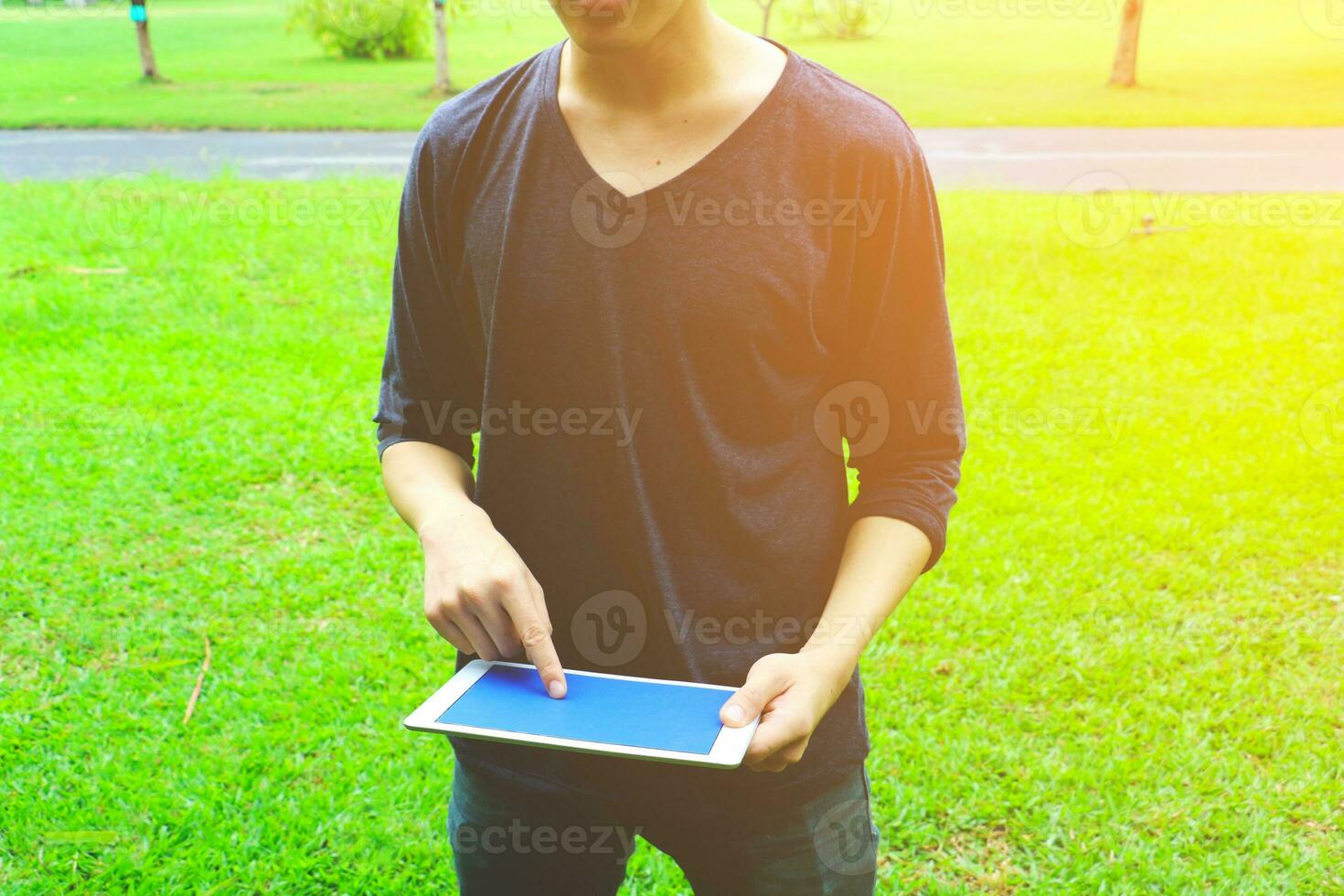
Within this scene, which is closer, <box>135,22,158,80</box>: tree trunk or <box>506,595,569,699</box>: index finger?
<box>506,595,569,699</box>: index finger

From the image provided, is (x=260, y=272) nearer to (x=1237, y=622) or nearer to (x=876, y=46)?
(x=1237, y=622)

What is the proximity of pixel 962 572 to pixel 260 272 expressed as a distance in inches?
184

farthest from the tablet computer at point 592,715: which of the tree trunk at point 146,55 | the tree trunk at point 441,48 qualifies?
the tree trunk at point 146,55

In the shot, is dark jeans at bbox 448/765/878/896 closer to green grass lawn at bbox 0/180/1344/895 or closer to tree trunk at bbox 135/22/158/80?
green grass lawn at bbox 0/180/1344/895

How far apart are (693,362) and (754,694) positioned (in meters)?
0.34

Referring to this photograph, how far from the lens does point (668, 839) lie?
51.7 inches

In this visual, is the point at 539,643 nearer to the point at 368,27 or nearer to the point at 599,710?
the point at 599,710

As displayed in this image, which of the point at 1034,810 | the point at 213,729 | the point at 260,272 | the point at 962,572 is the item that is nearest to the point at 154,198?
the point at 260,272

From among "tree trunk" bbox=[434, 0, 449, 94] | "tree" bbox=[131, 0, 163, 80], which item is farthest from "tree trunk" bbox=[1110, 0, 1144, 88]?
"tree" bbox=[131, 0, 163, 80]

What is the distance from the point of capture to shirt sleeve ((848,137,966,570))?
1.20 meters

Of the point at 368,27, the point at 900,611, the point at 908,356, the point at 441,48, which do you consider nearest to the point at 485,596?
the point at 908,356

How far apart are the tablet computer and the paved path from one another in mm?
8623

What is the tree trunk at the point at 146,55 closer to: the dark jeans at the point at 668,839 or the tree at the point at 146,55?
the tree at the point at 146,55

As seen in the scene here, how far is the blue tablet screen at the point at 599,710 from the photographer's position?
3.48 ft
